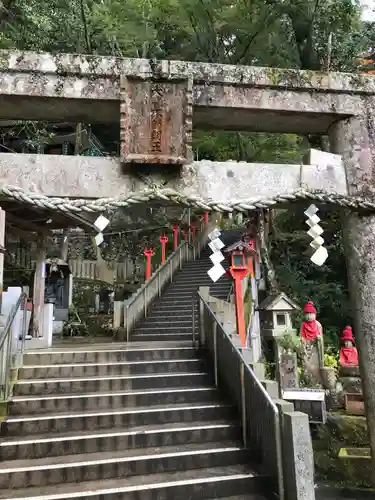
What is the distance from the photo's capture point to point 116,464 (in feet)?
14.9

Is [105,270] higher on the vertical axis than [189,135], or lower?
higher

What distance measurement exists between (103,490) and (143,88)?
14.9 feet

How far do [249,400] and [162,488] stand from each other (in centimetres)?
149

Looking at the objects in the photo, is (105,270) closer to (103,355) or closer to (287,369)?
(287,369)

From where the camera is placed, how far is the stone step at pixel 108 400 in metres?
5.53

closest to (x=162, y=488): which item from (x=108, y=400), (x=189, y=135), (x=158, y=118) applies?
(x=108, y=400)

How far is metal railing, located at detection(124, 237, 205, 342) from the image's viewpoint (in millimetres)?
11508

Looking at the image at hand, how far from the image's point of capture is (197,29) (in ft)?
42.5

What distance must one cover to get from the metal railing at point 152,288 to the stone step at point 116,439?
6007 millimetres

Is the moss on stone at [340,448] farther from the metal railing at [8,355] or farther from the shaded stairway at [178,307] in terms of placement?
the metal railing at [8,355]

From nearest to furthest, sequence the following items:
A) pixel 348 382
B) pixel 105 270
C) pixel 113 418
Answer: pixel 113 418, pixel 348 382, pixel 105 270

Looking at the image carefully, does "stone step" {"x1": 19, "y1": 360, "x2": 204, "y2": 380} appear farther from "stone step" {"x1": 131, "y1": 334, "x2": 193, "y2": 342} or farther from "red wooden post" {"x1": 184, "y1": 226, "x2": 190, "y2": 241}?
"red wooden post" {"x1": 184, "y1": 226, "x2": 190, "y2": 241}

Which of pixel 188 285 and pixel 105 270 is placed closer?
pixel 188 285

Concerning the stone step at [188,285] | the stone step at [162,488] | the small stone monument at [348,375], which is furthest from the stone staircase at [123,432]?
the stone step at [188,285]
